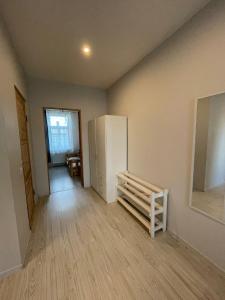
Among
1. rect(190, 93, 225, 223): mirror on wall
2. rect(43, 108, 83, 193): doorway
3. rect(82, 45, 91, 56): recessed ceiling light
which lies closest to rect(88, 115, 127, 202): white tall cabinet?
rect(82, 45, 91, 56): recessed ceiling light

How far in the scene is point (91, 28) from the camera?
5.08 ft

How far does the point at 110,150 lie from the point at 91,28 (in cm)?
181

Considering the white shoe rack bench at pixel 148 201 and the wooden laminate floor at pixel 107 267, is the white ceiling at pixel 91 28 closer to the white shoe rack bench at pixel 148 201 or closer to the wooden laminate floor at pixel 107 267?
the white shoe rack bench at pixel 148 201

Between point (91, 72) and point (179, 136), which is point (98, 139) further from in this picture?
point (179, 136)

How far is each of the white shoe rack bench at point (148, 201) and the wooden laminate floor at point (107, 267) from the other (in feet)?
0.46

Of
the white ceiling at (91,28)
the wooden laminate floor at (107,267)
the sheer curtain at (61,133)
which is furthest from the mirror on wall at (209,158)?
the sheer curtain at (61,133)

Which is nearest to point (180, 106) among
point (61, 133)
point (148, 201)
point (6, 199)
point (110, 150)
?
point (148, 201)

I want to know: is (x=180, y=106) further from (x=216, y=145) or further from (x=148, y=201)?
(x=148, y=201)

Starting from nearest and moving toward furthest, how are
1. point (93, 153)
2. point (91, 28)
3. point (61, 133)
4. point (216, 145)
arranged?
point (216, 145) → point (91, 28) → point (93, 153) → point (61, 133)

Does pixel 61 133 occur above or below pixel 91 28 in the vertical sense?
below

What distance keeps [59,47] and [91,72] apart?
83 cm

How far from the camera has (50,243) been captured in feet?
5.84

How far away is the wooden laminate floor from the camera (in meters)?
1.21

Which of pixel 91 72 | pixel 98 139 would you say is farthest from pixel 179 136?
pixel 91 72
